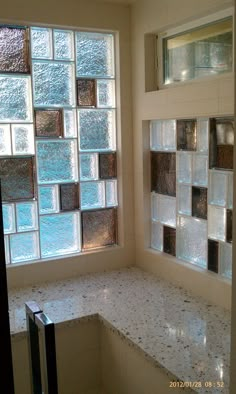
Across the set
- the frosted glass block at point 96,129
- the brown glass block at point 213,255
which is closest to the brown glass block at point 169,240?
the brown glass block at point 213,255

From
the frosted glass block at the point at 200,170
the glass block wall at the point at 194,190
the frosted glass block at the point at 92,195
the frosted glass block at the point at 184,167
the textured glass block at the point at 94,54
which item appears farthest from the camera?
the frosted glass block at the point at 92,195

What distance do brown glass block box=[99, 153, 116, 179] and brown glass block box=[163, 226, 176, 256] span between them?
526 mm

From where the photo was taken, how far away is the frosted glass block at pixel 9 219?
105 inches

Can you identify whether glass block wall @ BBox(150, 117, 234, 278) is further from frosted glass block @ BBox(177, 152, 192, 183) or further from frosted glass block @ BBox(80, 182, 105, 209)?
frosted glass block @ BBox(80, 182, 105, 209)

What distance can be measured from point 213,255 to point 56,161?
3.74 ft

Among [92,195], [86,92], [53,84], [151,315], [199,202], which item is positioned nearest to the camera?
[151,315]

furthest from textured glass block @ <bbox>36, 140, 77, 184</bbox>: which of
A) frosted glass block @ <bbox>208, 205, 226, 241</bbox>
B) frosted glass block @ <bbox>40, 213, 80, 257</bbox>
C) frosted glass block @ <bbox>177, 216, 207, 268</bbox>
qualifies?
frosted glass block @ <bbox>208, 205, 226, 241</bbox>

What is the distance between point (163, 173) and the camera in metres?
2.79

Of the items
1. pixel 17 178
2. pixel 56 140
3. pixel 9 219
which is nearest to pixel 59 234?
pixel 9 219

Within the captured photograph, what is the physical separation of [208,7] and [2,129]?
1342 millimetres

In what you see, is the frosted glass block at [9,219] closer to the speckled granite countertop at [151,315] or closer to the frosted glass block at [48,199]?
the frosted glass block at [48,199]

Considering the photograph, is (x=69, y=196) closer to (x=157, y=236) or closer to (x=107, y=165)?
(x=107, y=165)

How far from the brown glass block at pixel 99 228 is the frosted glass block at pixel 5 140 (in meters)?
0.66

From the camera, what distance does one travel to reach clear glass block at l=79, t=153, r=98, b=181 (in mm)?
2850
